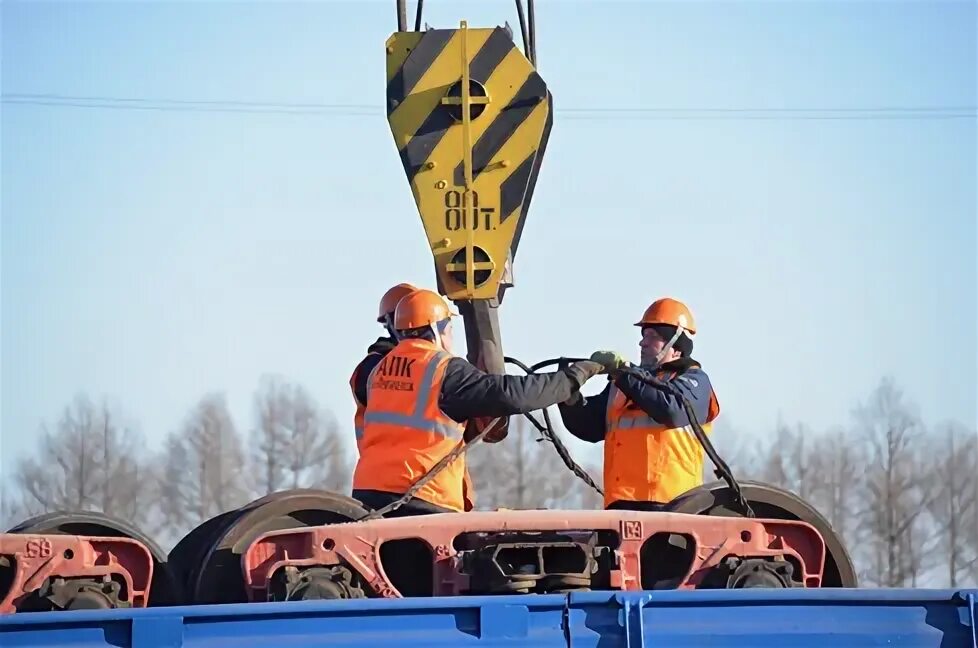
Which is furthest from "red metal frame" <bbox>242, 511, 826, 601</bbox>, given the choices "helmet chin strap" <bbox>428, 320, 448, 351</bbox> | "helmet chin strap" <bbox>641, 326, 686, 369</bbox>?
"helmet chin strap" <bbox>641, 326, 686, 369</bbox>

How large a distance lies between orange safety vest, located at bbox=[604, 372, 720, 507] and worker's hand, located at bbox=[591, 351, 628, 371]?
14.4 inches

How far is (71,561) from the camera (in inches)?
252

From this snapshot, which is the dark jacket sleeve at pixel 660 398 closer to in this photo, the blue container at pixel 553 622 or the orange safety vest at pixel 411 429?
the orange safety vest at pixel 411 429

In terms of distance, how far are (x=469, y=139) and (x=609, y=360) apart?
1.21 meters

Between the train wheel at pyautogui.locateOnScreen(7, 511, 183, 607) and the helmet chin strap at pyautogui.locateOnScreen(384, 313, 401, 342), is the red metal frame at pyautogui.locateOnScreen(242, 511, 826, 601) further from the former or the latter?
the helmet chin strap at pyautogui.locateOnScreen(384, 313, 401, 342)

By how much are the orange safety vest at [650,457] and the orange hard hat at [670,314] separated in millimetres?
287

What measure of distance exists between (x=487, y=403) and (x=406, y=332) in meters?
0.61

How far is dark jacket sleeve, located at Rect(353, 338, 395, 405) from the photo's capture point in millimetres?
7393

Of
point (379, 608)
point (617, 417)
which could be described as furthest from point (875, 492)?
point (379, 608)

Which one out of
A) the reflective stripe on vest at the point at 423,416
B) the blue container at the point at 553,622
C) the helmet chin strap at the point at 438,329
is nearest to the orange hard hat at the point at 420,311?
the helmet chin strap at the point at 438,329

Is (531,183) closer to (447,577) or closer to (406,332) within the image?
(406,332)

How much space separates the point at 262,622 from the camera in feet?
17.5

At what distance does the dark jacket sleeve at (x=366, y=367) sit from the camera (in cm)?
739

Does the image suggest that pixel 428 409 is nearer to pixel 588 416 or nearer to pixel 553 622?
pixel 588 416
